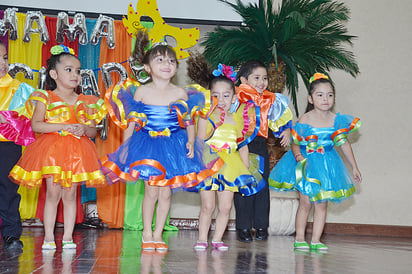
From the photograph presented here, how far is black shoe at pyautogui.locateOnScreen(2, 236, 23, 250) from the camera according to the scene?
121 inches

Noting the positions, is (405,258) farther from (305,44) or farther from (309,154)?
(305,44)

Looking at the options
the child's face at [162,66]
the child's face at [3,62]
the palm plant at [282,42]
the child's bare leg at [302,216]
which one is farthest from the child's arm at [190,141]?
the palm plant at [282,42]

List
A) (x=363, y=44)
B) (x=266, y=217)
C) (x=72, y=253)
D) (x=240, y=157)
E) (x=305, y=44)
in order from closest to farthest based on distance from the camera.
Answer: (x=72, y=253) → (x=240, y=157) → (x=266, y=217) → (x=305, y=44) → (x=363, y=44)

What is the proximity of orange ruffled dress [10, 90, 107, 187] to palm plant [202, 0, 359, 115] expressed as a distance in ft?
7.14

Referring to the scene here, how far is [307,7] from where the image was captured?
5.19 metres

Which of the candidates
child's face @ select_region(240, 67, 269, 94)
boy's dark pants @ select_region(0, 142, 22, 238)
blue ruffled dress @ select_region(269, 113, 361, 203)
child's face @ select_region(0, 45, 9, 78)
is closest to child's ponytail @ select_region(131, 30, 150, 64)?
child's face @ select_region(240, 67, 269, 94)

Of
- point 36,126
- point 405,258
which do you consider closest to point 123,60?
point 36,126

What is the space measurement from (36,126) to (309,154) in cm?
192

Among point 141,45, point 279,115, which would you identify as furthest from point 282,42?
point 141,45

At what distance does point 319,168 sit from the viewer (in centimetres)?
351

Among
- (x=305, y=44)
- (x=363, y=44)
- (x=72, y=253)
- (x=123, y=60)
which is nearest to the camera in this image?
(x=72, y=253)

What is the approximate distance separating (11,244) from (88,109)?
0.99m

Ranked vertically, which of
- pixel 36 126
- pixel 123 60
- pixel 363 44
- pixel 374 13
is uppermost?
pixel 374 13

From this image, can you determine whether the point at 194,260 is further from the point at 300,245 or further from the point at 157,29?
the point at 157,29
